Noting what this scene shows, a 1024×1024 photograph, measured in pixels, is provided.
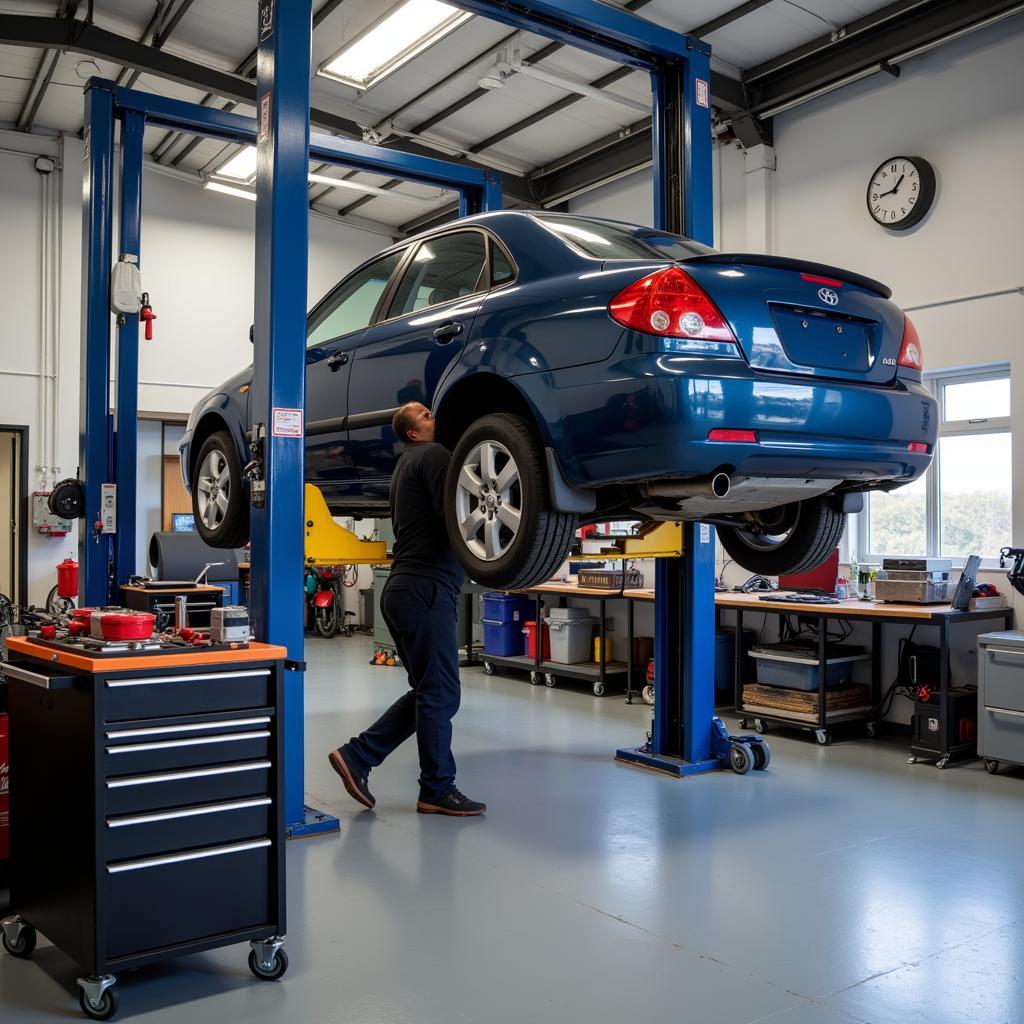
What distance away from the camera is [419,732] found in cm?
406

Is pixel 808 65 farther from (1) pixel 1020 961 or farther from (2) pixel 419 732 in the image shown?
(1) pixel 1020 961

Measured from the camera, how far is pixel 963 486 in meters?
6.28

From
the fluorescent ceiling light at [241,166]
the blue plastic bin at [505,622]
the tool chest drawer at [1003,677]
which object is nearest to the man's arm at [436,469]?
the tool chest drawer at [1003,677]

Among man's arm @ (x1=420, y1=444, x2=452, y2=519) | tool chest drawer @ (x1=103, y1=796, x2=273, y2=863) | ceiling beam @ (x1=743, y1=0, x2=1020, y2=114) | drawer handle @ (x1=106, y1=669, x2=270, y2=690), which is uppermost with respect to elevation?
ceiling beam @ (x1=743, y1=0, x2=1020, y2=114)

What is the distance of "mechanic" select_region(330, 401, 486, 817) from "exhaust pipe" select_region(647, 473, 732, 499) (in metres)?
0.96

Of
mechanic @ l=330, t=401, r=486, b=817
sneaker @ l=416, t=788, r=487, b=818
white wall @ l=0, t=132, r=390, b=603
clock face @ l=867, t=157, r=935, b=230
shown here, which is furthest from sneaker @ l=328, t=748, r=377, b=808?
white wall @ l=0, t=132, r=390, b=603

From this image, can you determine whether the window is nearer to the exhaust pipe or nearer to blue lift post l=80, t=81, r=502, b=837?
blue lift post l=80, t=81, r=502, b=837

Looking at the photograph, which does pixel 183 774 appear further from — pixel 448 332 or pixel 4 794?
pixel 448 332

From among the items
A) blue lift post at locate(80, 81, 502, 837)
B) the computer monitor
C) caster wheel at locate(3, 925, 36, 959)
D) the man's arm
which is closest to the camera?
caster wheel at locate(3, 925, 36, 959)

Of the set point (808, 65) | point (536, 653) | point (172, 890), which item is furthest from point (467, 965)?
point (808, 65)

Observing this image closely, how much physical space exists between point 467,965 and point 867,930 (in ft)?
3.95

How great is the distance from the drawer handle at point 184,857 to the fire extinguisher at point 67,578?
8.39m

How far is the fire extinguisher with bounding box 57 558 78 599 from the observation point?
10.1m

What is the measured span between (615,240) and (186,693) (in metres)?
2.06
